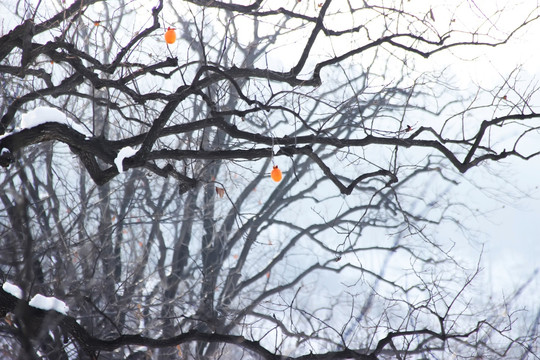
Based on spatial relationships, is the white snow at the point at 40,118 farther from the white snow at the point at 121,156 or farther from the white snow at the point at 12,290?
the white snow at the point at 12,290

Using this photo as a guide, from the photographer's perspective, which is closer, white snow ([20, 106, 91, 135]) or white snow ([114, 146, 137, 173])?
white snow ([20, 106, 91, 135])

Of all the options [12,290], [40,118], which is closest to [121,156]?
[40,118]

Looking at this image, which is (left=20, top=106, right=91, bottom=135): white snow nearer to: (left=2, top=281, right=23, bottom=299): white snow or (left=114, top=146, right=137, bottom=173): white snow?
(left=114, top=146, right=137, bottom=173): white snow

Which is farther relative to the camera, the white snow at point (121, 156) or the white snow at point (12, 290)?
the white snow at point (121, 156)

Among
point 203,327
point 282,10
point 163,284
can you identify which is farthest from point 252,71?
point 203,327

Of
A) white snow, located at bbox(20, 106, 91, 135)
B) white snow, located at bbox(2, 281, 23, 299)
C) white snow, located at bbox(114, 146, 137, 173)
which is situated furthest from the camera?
white snow, located at bbox(114, 146, 137, 173)

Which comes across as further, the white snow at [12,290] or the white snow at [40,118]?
the white snow at [12,290]

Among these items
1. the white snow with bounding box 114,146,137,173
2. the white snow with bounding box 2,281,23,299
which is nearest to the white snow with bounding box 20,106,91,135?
the white snow with bounding box 114,146,137,173

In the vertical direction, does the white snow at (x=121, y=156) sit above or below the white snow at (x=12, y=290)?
above

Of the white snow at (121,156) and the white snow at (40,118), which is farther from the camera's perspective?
the white snow at (121,156)

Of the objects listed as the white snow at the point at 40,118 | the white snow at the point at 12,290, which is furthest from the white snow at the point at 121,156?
the white snow at the point at 12,290

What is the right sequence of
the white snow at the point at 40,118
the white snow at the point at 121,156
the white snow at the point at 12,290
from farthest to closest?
1. the white snow at the point at 121,156
2. the white snow at the point at 12,290
3. the white snow at the point at 40,118

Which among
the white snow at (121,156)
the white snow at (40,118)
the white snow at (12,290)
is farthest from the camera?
the white snow at (121,156)

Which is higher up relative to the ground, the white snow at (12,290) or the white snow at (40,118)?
the white snow at (40,118)
